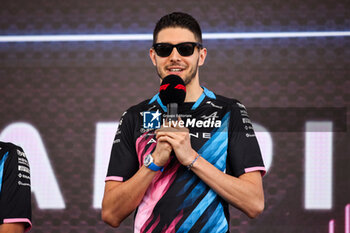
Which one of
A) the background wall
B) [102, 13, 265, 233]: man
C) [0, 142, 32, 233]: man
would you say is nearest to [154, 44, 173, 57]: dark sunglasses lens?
[102, 13, 265, 233]: man

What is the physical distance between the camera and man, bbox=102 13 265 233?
→ 1.38 metres

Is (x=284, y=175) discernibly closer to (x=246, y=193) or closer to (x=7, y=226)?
(x=246, y=193)

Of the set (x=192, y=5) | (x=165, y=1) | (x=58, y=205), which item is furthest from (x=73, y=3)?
(x=58, y=205)

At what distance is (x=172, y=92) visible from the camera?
54.0 inches

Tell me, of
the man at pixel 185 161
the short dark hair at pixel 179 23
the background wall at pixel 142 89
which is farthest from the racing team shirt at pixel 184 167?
the background wall at pixel 142 89

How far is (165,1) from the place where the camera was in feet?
9.66

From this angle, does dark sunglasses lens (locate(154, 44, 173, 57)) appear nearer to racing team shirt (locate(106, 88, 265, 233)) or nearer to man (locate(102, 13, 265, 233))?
man (locate(102, 13, 265, 233))

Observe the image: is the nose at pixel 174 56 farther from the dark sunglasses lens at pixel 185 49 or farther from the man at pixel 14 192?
the man at pixel 14 192

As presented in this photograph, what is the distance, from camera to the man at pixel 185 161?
138cm

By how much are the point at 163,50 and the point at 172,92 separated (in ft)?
0.71

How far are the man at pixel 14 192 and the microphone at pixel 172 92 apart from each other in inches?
24.4

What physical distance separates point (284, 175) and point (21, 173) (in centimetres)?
165

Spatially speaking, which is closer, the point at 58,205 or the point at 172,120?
the point at 172,120

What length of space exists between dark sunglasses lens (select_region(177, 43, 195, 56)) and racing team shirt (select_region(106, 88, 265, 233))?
0.18 meters
